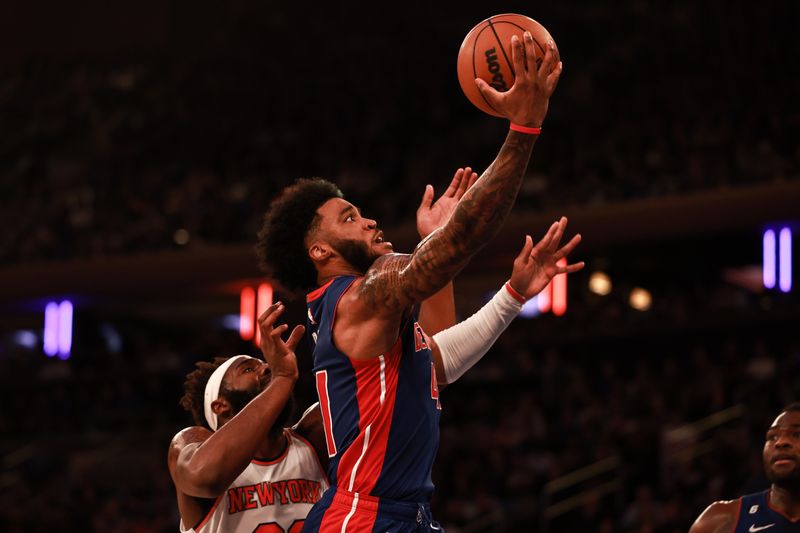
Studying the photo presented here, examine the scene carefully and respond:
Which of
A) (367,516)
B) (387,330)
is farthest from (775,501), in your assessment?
(387,330)

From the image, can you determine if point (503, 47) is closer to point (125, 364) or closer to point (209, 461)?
point (209, 461)

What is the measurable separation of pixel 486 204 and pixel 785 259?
12.1 meters

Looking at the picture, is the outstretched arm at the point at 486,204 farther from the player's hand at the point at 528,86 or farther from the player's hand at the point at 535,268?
the player's hand at the point at 535,268

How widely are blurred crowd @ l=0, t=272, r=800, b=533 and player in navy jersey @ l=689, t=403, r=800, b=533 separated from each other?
7.00 feet

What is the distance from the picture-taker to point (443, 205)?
167 inches

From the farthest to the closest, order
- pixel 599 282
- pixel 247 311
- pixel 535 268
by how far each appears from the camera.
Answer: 1. pixel 247 311
2. pixel 599 282
3. pixel 535 268

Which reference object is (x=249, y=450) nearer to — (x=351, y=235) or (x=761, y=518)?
(x=351, y=235)

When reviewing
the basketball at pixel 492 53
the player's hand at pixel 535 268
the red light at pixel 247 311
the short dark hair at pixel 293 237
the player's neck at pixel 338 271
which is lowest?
the player's hand at pixel 535 268

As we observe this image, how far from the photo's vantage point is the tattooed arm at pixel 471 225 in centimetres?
308

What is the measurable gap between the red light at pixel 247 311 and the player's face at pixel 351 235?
13942 millimetres

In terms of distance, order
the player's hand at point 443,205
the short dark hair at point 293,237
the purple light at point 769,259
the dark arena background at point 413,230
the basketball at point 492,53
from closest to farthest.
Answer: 1. the basketball at point 492,53
2. the short dark hair at point 293,237
3. the player's hand at point 443,205
4. the dark arena background at point 413,230
5. the purple light at point 769,259

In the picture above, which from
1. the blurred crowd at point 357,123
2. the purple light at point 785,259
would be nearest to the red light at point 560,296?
the blurred crowd at point 357,123

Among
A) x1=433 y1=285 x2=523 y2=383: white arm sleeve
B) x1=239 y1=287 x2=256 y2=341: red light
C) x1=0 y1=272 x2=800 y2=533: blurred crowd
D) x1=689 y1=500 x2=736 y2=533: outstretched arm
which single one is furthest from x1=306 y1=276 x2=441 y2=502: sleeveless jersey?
x1=239 y1=287 x2=256 y2=341: red light

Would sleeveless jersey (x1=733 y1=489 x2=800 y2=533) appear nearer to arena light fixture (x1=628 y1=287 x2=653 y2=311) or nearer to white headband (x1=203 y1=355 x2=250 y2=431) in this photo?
white headband (x1=203 y1=355 x2=250 y2=431)
